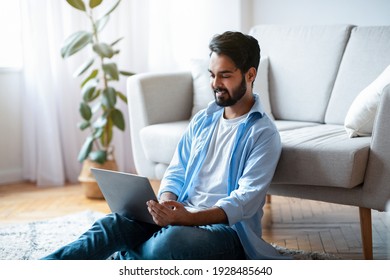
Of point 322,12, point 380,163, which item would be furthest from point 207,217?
point 322,12

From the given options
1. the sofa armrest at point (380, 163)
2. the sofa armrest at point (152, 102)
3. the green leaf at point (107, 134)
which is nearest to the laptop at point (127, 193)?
the sofa armrest at point (380, 163)

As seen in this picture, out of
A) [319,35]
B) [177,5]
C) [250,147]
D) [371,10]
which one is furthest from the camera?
[177,5]

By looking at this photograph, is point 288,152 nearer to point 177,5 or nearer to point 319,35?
point 319,35

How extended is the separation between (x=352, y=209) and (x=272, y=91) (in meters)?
0.70

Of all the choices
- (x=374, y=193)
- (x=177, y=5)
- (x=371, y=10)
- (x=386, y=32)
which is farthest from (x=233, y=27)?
(x=374, y=193)

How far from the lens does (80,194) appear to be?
3834 millimetres

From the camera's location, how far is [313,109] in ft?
10.5

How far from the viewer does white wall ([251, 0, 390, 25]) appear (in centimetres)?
361

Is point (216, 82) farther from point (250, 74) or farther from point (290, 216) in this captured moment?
point (290, 216)

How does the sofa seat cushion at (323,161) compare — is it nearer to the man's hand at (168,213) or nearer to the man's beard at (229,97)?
the man's beard at (229,97)

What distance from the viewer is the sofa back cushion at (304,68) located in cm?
320

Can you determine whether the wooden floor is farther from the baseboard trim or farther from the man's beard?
the man's beard

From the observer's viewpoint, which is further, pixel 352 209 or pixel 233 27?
pixel 233 27

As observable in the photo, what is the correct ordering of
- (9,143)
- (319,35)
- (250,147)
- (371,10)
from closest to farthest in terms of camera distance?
(250,147)
(319,35)
(371,10)
(9,143)
